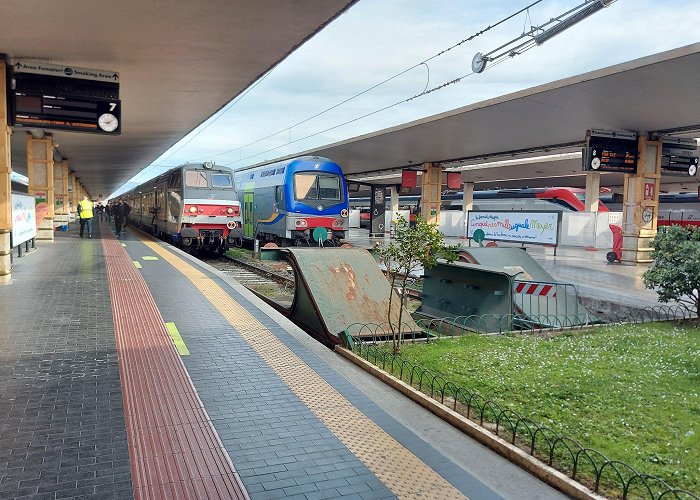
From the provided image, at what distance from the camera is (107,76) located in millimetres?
9875

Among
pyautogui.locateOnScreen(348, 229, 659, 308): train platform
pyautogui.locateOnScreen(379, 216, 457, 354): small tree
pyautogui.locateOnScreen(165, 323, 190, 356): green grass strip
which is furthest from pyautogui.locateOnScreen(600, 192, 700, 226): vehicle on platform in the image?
pyautogui.locateOnScreen(165, 323, 190, 356): green grass strip

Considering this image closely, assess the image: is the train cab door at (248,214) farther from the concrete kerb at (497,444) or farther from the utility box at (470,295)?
the concrete kerb at (497,444)

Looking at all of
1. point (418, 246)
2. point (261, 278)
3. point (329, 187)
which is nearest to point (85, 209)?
point (329, 187)

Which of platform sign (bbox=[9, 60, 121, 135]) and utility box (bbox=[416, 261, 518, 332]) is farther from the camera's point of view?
platform sign (bbox=[9, 60, 121, 135])

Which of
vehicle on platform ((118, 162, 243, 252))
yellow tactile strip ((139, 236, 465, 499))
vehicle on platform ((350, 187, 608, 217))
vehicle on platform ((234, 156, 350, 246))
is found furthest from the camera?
vehicle on platform ((350, 187, 608, 217))

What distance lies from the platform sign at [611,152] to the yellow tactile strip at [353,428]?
14659 mm

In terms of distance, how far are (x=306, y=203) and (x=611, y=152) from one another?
10.6m

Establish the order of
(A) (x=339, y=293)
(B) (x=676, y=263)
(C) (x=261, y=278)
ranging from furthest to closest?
(C) (x=261, y=278) → (B) (x=676, y=263) → (A) (x=339, y=293)

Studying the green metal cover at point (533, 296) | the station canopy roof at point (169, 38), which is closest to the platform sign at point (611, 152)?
the green metal cover at point (533, 296)

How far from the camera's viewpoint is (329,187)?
768 inches

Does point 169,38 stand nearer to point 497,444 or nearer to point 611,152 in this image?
point 497,444

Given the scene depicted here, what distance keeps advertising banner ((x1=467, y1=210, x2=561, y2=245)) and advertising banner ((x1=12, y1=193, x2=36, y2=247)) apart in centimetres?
1427

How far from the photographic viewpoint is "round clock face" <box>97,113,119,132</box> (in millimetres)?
10102

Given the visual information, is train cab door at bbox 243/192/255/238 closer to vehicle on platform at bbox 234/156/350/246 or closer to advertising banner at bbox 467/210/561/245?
vehicle on platform at bbox 234/156/350/246
